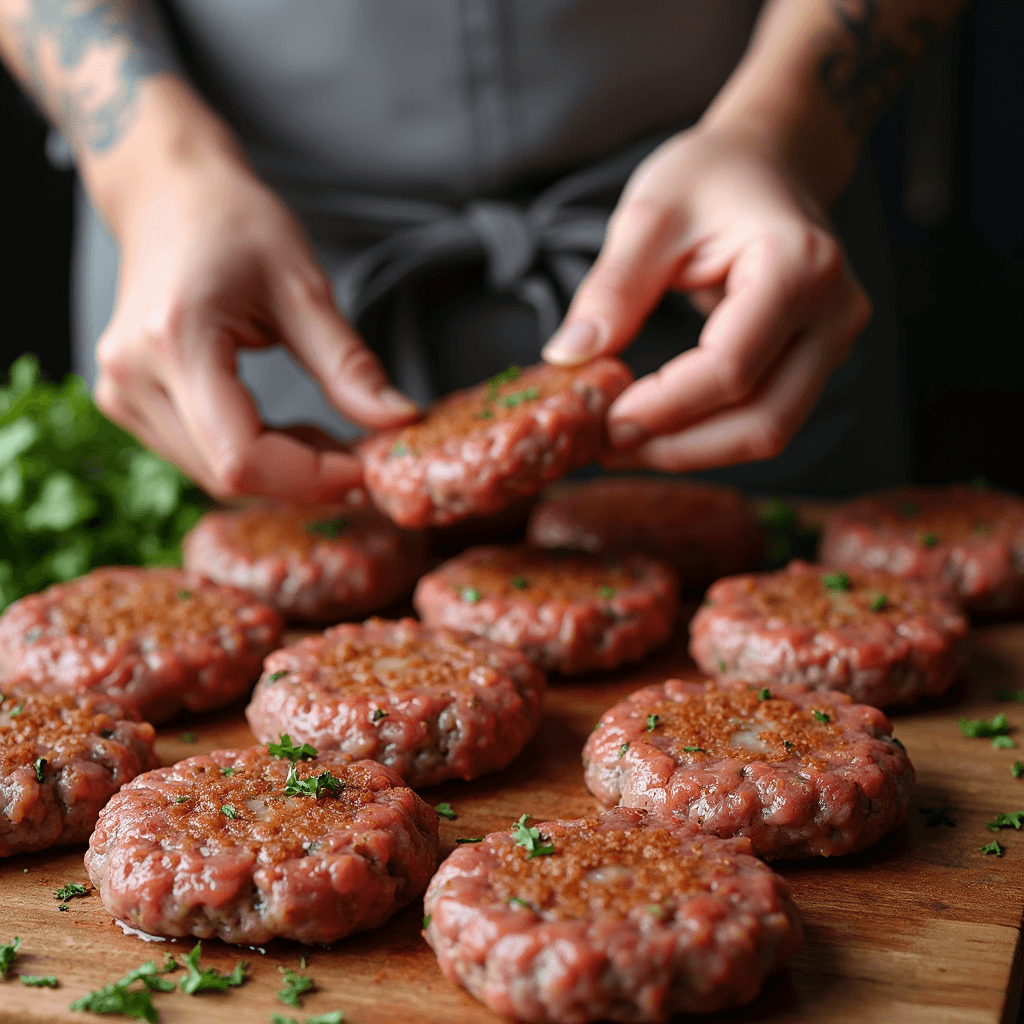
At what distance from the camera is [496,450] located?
3.39 metres

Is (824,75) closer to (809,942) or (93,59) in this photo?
(93,59)

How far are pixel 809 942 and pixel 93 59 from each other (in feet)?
13.5

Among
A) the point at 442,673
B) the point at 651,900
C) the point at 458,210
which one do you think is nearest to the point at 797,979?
the point at 651,900

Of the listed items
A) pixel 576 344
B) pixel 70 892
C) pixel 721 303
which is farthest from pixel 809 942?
pixel 721 303

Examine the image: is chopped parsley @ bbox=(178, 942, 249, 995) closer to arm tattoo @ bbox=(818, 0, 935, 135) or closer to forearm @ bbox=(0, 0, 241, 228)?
forearm @ bbox=(0, 0, 241, 228)

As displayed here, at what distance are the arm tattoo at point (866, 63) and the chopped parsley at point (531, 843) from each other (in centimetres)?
329

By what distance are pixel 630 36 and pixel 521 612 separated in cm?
260

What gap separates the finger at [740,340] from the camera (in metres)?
3.54

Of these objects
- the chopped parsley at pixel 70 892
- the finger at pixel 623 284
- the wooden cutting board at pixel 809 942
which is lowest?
the wooden cutting board at pixel 809 942

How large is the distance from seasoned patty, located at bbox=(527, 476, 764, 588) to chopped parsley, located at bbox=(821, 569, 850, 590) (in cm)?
65

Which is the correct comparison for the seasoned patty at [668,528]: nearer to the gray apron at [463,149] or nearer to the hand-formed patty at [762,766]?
the gray apron at [463,149]

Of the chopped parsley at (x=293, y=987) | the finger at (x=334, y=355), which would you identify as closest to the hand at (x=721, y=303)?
the finger at (x=334, y=355)

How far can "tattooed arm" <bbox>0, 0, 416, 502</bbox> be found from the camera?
3768 mm

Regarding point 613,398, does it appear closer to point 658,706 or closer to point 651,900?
point 658,706
